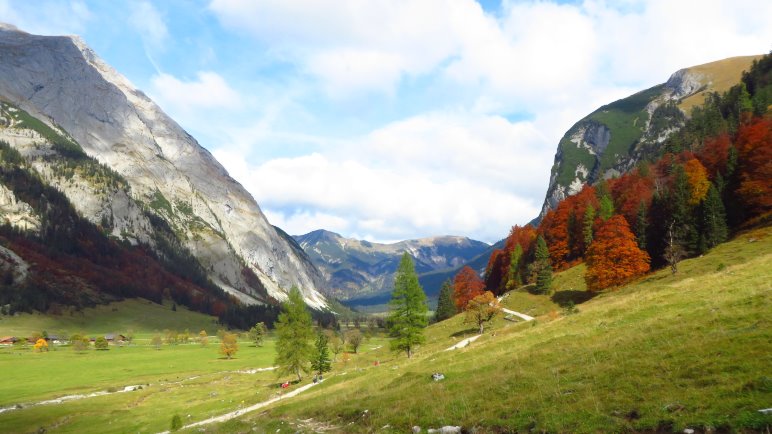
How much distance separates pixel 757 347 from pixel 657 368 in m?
3.35

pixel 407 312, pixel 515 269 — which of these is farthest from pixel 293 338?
pixel 515 269

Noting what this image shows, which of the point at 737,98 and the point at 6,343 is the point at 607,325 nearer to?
the point at 737,98

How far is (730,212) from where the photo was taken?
75375 millimetres

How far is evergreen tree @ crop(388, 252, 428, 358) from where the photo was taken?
59.9 m

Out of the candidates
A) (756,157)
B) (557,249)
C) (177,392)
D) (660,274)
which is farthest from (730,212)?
(177,392)

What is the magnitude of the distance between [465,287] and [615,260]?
2014 inches

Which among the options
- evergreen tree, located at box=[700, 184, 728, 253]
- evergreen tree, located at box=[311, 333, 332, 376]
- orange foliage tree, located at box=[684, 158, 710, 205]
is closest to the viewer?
evergreen tree, located at box=[700, 184, 728, 253]

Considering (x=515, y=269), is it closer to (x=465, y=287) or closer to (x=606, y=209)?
(x=465, y=287)

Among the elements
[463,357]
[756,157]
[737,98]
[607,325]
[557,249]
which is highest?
[737,98]

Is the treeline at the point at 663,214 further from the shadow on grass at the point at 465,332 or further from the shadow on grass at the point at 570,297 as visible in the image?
the shadow on grass at the point at 465,332

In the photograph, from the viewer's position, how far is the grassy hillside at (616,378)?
12891mm

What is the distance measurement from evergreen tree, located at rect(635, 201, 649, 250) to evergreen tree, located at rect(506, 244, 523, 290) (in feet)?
104

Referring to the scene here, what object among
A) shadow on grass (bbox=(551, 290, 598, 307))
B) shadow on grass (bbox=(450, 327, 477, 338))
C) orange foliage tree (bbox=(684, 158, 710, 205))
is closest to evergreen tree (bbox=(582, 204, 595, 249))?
shadow on grass (bbox=(551, 290, 598, 307))

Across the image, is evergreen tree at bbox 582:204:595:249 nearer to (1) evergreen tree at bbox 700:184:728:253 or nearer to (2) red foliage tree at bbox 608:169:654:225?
(2) red foliage tree at bbox 608:169:654:225
